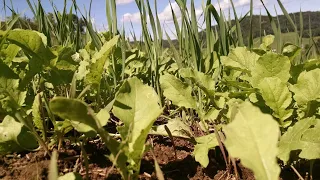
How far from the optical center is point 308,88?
0.93 meters

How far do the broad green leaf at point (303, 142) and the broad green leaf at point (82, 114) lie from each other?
1.27 ft

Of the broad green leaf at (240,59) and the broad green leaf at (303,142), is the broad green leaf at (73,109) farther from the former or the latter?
the broad green leaf at (240,59)

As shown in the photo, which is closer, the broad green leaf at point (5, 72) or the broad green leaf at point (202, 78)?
the broad green leaf at point (5, 72)

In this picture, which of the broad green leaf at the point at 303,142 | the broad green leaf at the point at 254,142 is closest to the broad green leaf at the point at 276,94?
the broad green leaf at the point at 303,142

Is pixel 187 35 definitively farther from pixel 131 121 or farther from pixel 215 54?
pixel 131 121

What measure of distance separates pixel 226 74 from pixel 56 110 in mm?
834

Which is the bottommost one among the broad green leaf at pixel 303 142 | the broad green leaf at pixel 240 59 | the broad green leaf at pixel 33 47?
the broad green leaf at pixel 303 142

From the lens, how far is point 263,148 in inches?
22.7

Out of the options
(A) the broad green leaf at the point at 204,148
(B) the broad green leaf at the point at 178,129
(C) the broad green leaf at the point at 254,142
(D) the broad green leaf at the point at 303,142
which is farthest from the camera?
(B) the broad green leaf at the point at 178,129

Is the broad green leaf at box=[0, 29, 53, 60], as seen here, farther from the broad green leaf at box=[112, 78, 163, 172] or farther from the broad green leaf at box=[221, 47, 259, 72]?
the broad green leaf at box=[221, 47, 259, 72]

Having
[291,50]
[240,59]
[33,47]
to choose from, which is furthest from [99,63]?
[291,50]

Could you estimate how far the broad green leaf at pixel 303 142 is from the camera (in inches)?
31.4

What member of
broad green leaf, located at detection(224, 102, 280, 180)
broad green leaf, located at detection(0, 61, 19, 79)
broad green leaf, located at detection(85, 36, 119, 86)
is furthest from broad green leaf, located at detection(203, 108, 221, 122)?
broad green leaf, located at detection(0, 61, 19, 79)

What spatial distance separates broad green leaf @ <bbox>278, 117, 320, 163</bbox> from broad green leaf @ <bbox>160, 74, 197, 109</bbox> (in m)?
0.37
